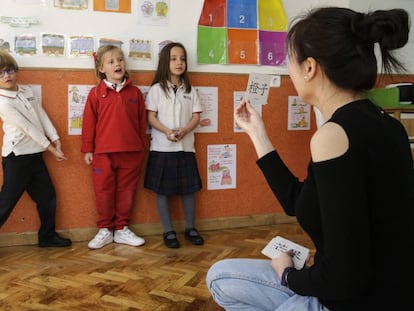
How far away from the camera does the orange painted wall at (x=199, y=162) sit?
2.76 metres

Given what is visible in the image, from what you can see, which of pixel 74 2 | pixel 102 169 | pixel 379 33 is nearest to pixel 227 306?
pixel 379 33

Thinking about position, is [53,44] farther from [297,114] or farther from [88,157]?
[297,114]

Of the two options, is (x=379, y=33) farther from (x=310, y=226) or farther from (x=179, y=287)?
(x=179, y=287)

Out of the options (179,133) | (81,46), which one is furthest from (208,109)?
(81,46)

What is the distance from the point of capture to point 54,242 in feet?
9.00

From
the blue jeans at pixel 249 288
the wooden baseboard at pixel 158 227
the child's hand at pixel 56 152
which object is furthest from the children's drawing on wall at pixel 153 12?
the blue jeans at pixel 249 288

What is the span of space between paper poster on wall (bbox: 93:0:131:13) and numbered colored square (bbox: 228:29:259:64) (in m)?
0.74

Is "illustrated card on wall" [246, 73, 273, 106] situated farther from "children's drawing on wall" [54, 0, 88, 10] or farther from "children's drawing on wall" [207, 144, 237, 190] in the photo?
"children's drawing on wall" [54, 0, 88, 10]

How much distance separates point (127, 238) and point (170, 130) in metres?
0.77

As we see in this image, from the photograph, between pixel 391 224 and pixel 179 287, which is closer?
pixel 391 224

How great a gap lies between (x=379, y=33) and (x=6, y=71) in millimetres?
2234

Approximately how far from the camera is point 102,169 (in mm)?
2762

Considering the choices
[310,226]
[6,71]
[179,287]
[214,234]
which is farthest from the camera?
[214,234]

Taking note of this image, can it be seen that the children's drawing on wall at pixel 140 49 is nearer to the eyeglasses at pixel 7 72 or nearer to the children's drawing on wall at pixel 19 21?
the children's drawing on wall at pixel 19 21
